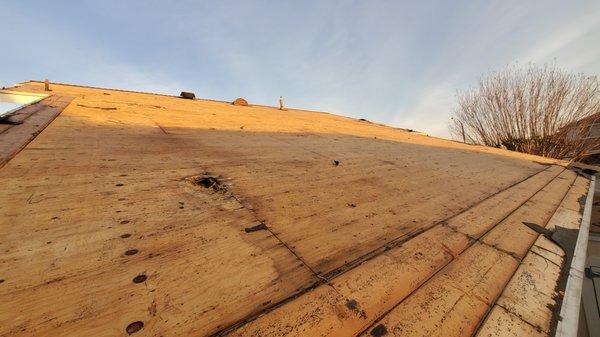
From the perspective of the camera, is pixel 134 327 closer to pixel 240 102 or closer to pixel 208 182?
pixel 208 182

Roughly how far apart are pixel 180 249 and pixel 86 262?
0.21 m

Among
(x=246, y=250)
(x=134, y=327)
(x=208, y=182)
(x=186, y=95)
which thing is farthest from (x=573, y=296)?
(x=186, y=95)

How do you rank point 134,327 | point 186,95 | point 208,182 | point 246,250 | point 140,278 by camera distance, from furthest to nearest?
point 186,95 → point 208,182 → point 246,250 → point 140,278 → point 134,327

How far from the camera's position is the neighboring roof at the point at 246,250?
0.61 metres

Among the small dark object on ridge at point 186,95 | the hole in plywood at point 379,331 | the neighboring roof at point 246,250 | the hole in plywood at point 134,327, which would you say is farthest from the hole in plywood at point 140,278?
the small dark object on ridge at point 186,95

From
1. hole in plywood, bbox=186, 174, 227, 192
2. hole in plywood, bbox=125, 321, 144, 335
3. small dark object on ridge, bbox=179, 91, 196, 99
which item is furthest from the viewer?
small dark object on ridge, bbox=179, 91, 196, 99

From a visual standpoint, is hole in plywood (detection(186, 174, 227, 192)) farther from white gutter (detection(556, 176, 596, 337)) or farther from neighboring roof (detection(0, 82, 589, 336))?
white gutter (detection(556, 176, 596, 337))

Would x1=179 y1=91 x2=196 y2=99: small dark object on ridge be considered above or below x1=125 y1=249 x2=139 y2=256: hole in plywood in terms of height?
above

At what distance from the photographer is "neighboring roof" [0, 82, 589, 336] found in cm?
61

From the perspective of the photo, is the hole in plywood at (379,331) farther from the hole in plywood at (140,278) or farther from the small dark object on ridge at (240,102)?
the small dark object on ridge at (240,102)

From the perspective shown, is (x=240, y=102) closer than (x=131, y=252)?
No

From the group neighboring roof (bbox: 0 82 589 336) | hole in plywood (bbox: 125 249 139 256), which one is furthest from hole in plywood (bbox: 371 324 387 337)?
hole in plywood (bbox: 125 249 139 256)

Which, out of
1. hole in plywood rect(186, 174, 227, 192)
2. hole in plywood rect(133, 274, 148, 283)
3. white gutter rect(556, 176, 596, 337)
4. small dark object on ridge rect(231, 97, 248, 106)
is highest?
small dark object on ridge rect(231, 97, 248, 106)

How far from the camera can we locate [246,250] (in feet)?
2.76
